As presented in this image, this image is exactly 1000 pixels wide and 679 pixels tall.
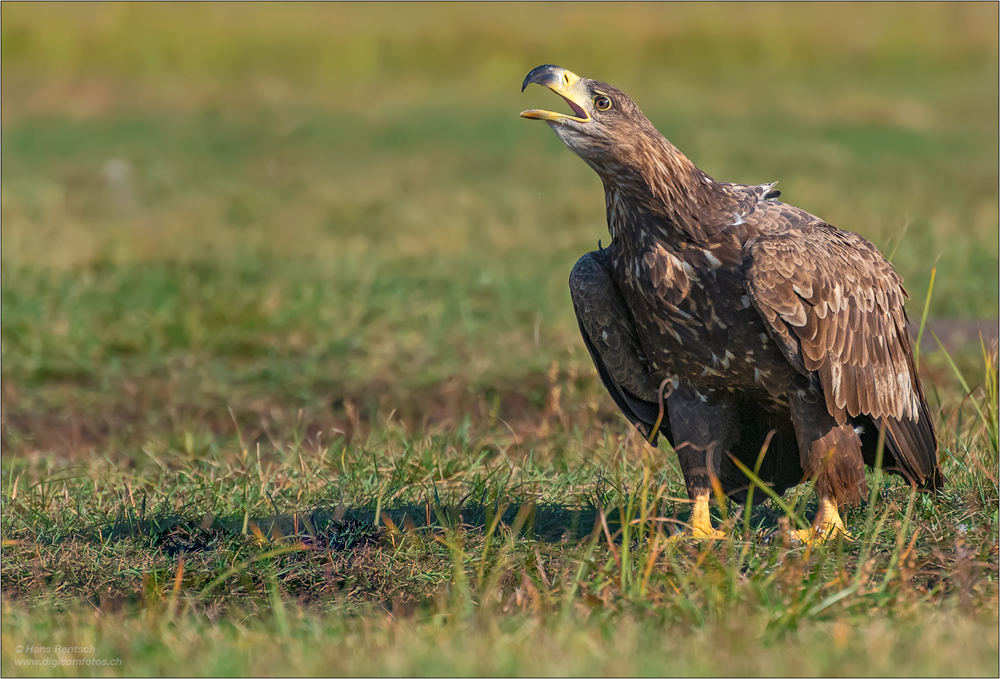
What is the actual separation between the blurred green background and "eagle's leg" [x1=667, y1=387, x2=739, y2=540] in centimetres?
176

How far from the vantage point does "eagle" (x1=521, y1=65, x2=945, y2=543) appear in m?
3.87

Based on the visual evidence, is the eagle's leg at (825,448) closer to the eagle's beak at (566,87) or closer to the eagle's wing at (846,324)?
the eagle's wing at (846,324)

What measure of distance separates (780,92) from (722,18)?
212 centimetres

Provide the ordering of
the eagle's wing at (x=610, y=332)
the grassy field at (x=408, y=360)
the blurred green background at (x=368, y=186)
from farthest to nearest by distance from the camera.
Answer: the blurred green background at (x=368, y=186) < the eagle's wing at (x=610, y=332) < the grassy field at (x=408, y=360)

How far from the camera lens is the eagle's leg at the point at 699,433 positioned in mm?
4254

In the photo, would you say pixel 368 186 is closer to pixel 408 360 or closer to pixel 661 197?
pixel 408 360

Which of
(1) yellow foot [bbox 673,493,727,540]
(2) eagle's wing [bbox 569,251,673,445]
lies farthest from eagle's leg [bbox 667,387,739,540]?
(2) eagle's wing [bbox 569,251,673,445]

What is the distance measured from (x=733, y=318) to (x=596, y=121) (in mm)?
763

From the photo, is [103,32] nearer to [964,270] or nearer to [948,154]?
[948,154]

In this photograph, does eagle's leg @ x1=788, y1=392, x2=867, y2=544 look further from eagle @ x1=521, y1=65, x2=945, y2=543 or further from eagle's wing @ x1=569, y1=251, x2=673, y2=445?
eagle's wing @ x1=569, y1=251, x2=673, y2=445

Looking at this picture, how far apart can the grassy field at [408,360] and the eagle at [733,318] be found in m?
0.26

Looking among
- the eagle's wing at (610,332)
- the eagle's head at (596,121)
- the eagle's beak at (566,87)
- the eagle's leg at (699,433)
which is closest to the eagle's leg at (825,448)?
the eagle's leg at (699,433)

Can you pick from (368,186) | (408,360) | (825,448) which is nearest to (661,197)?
(825,448)

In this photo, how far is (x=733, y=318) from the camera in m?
3.91
